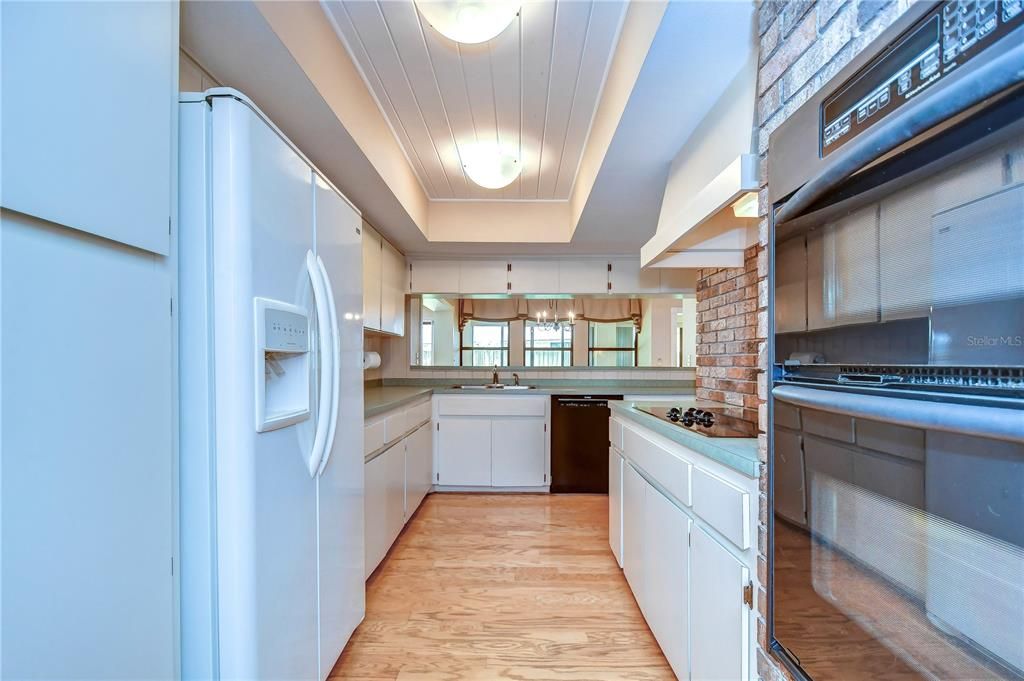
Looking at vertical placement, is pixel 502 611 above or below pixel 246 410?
below

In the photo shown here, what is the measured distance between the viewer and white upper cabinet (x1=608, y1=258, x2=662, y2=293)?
386 centimetres

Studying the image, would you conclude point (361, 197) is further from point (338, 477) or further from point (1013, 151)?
point (1013, 151)

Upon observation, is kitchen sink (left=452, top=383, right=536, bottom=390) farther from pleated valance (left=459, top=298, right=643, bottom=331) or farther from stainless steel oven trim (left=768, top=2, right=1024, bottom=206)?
stainless steel oven trim (left=768, top=2, right=1024, bottom=206)

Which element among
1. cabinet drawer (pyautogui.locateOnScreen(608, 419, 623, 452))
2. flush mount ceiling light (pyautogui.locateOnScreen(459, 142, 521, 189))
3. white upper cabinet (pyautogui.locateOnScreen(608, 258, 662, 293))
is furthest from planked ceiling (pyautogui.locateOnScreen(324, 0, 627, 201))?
cabinet drawer (pyautogui.locateOnScreen(608, 419, 623, 452))

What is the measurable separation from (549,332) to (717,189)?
310cm

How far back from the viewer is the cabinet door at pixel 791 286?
0.78m

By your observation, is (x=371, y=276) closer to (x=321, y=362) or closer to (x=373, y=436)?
(x=373, y=436)

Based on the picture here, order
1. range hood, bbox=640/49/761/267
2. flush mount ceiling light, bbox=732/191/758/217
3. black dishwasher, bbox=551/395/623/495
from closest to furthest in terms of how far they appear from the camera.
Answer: range hood, bbox=640/49/761/267 < flush mount ceiling light, bbox=732/191/758/217 < black dishwasher, bbox=551/395/623/495

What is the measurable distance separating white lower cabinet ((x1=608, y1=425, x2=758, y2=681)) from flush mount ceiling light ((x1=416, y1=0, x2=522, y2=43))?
4.95 ft

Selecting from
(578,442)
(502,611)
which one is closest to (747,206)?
(502,611)

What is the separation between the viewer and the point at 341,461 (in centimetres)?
150

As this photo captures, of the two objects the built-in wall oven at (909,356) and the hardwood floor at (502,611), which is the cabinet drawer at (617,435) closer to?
the hardwood floor at (502,611)

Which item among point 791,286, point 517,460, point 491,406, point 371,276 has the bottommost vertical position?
point 517,460

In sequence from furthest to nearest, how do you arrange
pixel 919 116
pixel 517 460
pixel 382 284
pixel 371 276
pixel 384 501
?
pixel 517 460
pixel 382 284
pixel 371 276
pixel 384 501
pixel 919 116
